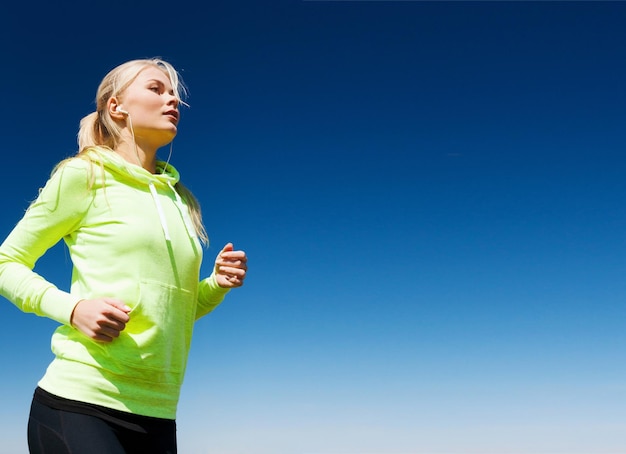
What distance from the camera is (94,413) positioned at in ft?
8.90

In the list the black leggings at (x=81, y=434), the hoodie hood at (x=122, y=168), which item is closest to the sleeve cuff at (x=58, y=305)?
the black leggings at (x=81, y=434)

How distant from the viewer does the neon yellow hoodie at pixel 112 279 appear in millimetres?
2783

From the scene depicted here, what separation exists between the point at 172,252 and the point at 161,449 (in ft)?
2.86

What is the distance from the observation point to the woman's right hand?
2645mm

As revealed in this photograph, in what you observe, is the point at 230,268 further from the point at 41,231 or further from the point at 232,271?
the point at 41,231

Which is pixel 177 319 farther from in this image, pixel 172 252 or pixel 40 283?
pixel 40 283

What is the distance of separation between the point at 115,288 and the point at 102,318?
246 millimetres

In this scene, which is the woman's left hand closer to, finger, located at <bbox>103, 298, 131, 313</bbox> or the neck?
the neck

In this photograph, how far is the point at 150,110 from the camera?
3332 mm

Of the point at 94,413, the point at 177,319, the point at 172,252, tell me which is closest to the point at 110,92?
the point at 172,252

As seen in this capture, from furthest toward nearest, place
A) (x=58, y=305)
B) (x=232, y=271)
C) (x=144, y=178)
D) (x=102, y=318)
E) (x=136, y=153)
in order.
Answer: (x=232, y=271), (x=136, y=153), (x=144, y=178), (x=58, y=305), (x=102, y=318)

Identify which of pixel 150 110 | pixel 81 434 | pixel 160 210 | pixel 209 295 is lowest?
pixel 81 434

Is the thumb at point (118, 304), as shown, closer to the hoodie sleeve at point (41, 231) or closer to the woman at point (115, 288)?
the woman at point (115, 288)

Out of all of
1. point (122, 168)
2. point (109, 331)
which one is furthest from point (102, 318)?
point (122, 168)
